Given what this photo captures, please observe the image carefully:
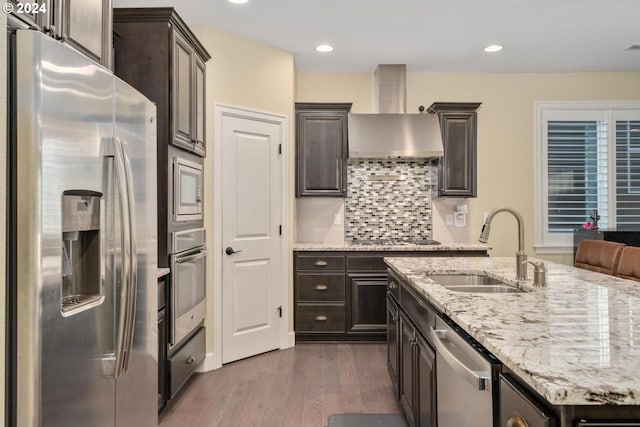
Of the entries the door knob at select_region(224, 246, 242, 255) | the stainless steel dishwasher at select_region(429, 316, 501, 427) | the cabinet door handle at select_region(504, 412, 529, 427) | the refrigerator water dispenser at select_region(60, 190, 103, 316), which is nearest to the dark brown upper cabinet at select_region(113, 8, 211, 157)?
the door knob at select_region(224, 246, 242, 255)

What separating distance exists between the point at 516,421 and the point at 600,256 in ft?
8.52

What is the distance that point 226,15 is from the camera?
321 centimetres

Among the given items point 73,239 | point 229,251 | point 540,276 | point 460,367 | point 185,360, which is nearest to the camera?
point 460,367

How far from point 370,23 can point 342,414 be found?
9.74 feet

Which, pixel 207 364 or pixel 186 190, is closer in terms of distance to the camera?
pixel 186 190

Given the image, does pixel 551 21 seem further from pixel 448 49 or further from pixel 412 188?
pixel 412 188

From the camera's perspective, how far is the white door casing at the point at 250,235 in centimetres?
340

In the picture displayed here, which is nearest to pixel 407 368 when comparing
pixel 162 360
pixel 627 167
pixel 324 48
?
pixel 162 360

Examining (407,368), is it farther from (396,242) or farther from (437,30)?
(437,30)

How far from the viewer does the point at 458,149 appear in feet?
14.0

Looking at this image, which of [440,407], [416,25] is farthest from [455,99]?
[440,407]

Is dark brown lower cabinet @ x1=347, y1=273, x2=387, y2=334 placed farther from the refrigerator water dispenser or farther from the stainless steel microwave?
the refrigerator water dispenser

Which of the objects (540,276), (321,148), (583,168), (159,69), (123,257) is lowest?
(540,276)

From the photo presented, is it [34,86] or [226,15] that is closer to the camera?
[34,86]
